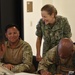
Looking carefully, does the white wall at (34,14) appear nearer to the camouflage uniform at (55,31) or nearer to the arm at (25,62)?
the camouflage uniform at (55,31)

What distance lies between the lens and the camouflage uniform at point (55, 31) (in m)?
2.85

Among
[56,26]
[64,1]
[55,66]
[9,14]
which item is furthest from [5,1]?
[55,66]

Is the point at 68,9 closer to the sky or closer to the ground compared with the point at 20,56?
closer to the sky

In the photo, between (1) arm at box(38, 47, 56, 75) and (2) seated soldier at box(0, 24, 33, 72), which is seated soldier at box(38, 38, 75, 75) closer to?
(1) arm at box(38, 47, 56, 75)

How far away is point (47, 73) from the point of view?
83.7 inches

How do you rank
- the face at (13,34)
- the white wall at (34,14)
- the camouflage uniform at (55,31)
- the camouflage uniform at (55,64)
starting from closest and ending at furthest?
the camouflage uniform at (55,64), the face at (13,34), the camouflage uniform at (55,31), the white wall at (34,14)

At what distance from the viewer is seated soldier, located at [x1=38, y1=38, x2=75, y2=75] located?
6.54ft

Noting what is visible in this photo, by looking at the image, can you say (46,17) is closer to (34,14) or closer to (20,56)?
(20,56)

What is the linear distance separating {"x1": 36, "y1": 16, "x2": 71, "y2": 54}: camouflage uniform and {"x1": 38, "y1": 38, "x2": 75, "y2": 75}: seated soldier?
68 centimetres

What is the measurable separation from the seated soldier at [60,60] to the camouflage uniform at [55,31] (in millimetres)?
685

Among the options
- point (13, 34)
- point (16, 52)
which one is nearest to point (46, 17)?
point (13, 34)

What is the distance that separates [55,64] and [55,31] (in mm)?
751

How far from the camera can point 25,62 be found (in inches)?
99.7

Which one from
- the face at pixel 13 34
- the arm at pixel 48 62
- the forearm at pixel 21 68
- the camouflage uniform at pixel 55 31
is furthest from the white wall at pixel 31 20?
the arm at pixel 48 62
